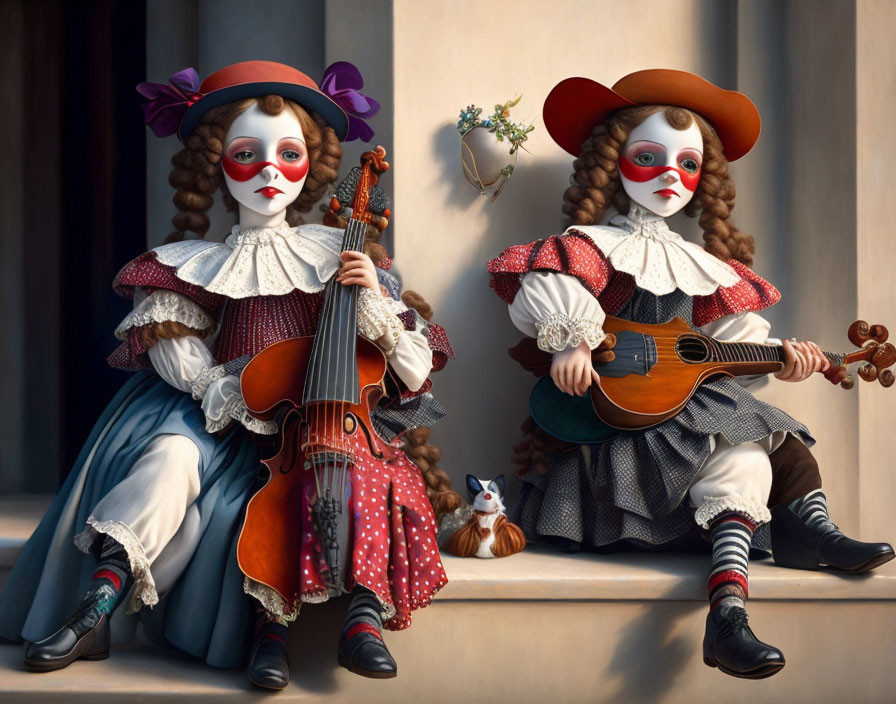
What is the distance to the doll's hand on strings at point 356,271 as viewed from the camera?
228 cm

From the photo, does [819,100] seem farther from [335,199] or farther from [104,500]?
[104,500]

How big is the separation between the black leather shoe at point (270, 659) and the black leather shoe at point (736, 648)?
0.90 m

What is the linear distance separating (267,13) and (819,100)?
1826 millimetres

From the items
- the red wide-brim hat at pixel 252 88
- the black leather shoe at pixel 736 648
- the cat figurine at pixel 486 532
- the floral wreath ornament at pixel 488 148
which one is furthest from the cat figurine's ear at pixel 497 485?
the red wide-brim hat at pixel 252 88

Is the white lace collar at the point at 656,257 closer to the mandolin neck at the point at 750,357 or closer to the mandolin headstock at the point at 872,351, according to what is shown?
the mandolin neck at the point at 750,357

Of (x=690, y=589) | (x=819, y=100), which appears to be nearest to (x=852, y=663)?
(x=690, y=589)

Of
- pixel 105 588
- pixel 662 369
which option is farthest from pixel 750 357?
pixel 105 588

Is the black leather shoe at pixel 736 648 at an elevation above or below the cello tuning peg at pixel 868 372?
below

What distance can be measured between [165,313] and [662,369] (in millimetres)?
1280

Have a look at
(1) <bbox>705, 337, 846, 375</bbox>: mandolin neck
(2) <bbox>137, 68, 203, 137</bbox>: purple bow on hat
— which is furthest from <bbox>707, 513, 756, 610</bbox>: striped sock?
(2) <bbox>137, 68, 203, 137</bbox>: purple bow on hat

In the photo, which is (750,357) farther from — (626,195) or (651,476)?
(626,195)

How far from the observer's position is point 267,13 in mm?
3299

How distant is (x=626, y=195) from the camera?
110 inches

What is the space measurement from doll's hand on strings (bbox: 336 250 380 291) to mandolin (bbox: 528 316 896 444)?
63cm
